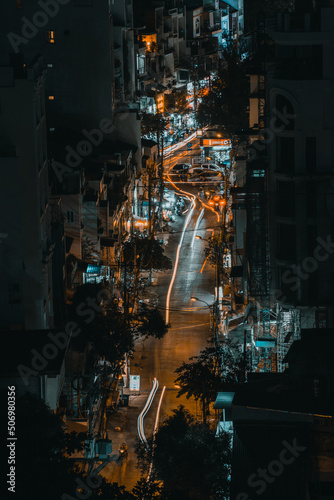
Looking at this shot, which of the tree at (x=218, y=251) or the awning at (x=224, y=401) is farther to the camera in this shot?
the tree at (x=218, y=251)

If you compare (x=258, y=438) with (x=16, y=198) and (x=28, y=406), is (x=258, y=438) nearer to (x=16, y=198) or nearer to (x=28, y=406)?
(x=28, y=406)

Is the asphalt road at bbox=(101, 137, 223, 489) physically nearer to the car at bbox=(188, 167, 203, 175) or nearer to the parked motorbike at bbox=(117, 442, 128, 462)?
the parked motorbike at bbox=(117, 442, 128, 462)

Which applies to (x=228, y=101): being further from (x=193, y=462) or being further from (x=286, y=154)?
(x=193, y=462)

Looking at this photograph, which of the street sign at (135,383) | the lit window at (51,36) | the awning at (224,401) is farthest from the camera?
the lit window at (51,36)

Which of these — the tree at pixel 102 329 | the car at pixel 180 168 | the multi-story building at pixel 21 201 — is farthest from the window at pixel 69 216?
the car at pixel 180 168

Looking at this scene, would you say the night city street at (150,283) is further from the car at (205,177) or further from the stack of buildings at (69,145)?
the car at (205,177)

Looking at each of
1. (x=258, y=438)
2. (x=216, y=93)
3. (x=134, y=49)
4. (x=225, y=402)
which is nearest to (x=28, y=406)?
(x=225, y=402)

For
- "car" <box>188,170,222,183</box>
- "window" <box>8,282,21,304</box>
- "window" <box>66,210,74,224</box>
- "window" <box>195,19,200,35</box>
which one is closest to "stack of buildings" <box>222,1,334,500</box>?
"window" <box>8,282,21,304</box>
